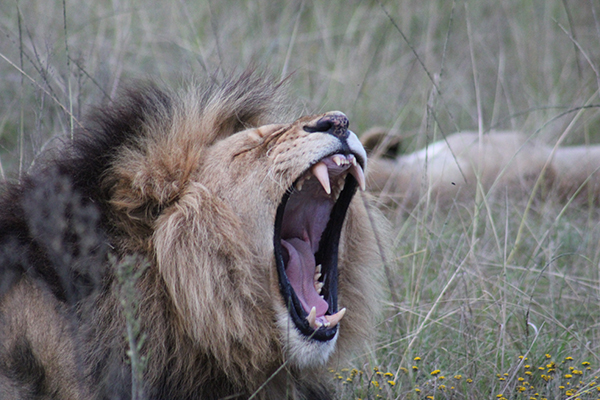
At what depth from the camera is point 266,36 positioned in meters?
7.00

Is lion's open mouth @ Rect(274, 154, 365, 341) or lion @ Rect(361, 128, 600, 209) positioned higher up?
lion's open mouth @ Rect(274, 154, 365, 341)

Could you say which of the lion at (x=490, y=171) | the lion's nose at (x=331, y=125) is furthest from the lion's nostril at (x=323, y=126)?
the lion at (x=490, y=171)

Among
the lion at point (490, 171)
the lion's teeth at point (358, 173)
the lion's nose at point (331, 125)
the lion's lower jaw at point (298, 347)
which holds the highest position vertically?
the lion's nose at point (331, 125)

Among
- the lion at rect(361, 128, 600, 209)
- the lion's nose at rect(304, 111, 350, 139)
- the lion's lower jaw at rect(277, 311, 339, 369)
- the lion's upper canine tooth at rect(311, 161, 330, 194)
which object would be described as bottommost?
the lion at rect(361, 128, 600, 209)

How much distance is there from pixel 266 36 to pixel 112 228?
187 inches

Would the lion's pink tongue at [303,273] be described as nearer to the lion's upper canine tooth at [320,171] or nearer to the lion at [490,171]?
the lion's upper canine tooth at [320,171]

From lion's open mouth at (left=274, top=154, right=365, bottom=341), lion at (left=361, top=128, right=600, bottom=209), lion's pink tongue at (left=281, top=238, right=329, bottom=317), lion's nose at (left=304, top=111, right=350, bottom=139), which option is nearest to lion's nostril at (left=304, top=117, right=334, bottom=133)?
lion's nose at (left=304, top=111, right=350, bottom=139)

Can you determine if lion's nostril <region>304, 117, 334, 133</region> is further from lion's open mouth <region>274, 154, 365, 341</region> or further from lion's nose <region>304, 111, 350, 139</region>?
lion's open mouth <region>274, 154, 365, 341</region>

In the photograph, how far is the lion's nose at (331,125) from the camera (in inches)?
104

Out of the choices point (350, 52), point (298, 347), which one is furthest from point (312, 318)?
point (350, 52)

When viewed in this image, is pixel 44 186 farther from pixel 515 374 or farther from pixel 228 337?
pixel 515 374

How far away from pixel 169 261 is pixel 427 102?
2.16 m

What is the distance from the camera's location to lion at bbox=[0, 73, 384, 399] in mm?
2467

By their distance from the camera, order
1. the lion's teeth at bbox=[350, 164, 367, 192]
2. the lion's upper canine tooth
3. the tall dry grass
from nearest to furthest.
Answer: the lion's upper canine tooth < the lion's teeth at bbox=[350, 164, 367, 192] < the tall dry grass
